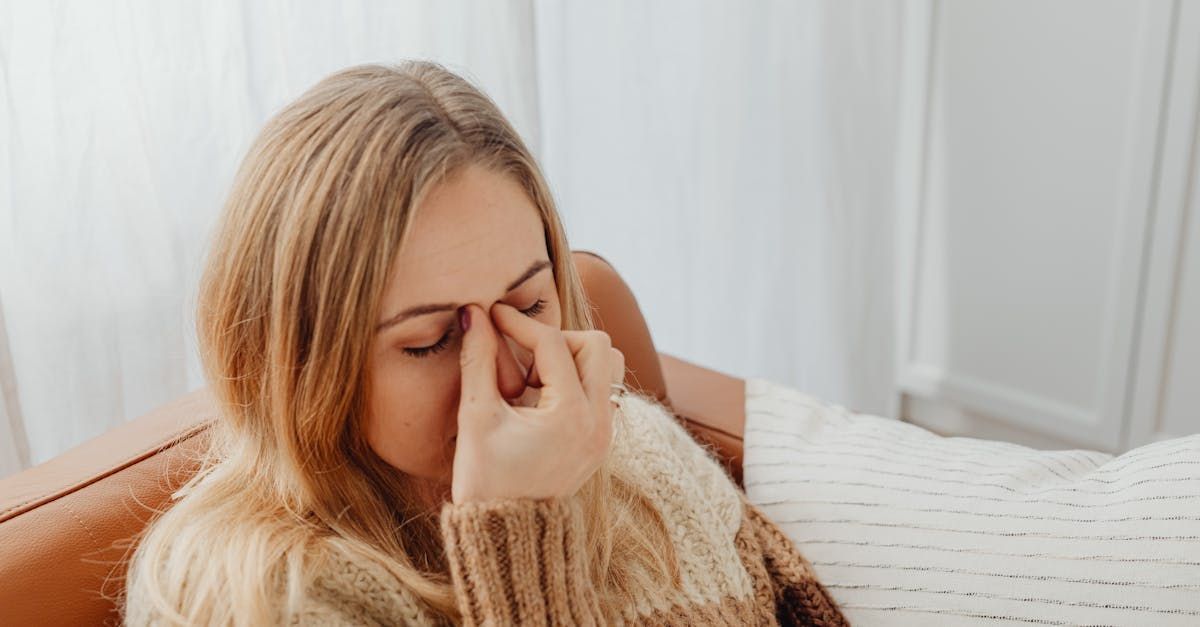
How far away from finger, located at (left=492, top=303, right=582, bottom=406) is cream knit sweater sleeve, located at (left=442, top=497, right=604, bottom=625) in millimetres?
92

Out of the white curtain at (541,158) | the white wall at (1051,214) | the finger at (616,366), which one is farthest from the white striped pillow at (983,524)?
the white wall at (1051,214)

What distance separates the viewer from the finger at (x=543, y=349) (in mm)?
799

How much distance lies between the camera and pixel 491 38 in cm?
141

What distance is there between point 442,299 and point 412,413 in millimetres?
93

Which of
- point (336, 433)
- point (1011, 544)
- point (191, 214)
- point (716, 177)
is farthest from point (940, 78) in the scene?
point (336, 433)

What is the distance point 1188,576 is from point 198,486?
805 millimetres

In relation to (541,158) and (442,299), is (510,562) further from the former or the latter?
(541,158)

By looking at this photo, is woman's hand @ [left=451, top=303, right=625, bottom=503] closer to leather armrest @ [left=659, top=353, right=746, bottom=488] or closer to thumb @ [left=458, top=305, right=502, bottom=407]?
thumb @ [left=458, top=305, right=502, bottom=407]

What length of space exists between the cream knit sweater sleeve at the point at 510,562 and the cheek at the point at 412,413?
77mm

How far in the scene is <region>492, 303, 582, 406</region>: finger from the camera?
0.80 metres

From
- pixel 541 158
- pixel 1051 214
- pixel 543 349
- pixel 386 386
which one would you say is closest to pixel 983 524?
pixel 543 349

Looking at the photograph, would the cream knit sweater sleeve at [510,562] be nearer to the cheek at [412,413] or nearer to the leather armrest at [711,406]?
the cheek at [412,413]

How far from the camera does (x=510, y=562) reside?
0.73 m

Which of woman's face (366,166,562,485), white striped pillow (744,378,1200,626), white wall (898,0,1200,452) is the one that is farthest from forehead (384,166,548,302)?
white wall (898,0,1200,452)
